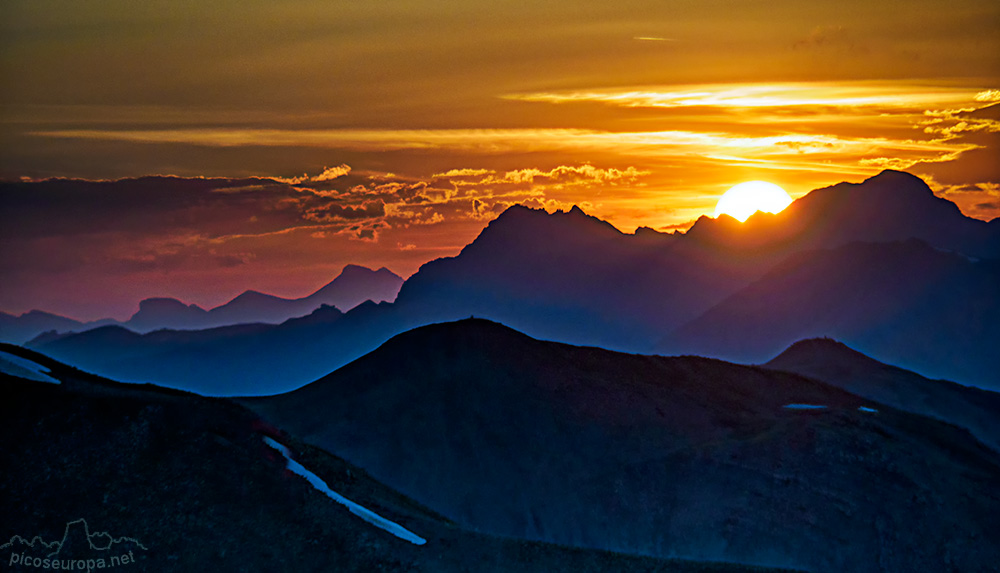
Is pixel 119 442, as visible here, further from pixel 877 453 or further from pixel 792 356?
pixel 792 356

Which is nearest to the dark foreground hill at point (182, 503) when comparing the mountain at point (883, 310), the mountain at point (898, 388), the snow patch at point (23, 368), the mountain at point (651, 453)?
Result: the snow patch at point (23, 368)

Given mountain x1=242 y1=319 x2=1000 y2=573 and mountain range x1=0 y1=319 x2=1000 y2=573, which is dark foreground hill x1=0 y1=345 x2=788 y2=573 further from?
mountain x1=242 y1=319 x2=1000 y2=573

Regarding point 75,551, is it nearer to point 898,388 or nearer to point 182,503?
point 182,503

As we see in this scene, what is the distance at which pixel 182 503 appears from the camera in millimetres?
38281

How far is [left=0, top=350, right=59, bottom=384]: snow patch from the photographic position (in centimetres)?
4509

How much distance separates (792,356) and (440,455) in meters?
66.7

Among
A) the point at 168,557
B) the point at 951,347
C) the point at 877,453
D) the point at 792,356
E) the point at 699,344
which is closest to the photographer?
the point at 168,557

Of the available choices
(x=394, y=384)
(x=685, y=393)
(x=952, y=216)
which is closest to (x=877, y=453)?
(x=685, y=393)

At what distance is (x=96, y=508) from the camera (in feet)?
121

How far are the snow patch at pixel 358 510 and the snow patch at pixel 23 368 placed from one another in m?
14.4

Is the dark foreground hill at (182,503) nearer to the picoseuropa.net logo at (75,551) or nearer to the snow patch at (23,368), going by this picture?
the picoseuropa.net logo at (75,551)

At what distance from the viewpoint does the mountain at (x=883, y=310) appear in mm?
150875

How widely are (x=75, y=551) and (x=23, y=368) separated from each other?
52.0ft

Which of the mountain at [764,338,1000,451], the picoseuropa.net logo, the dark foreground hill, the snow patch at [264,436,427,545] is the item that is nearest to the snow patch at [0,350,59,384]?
the dark foreground hill
